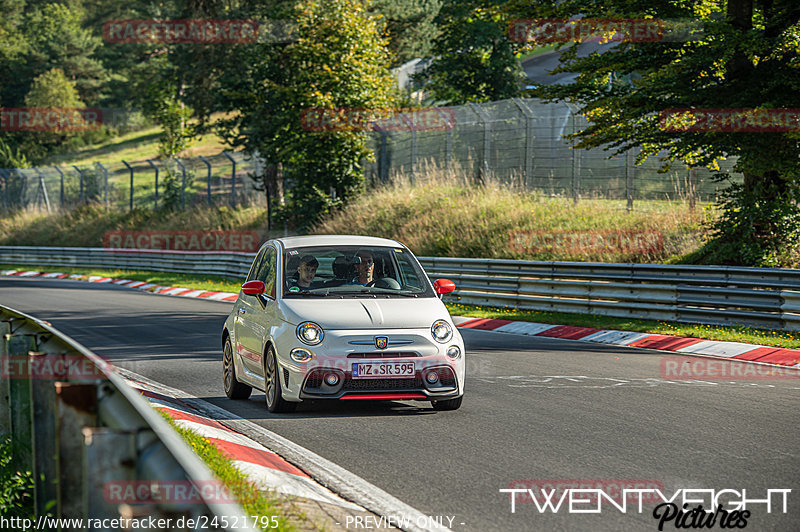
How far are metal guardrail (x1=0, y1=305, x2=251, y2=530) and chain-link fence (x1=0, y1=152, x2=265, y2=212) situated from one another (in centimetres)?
3260

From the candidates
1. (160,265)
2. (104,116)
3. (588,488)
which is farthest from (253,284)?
(104,116)

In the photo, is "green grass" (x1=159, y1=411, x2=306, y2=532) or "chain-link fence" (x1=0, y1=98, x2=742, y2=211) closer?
"green grass" (x1=159, y1=411, x2=306, y2=532)

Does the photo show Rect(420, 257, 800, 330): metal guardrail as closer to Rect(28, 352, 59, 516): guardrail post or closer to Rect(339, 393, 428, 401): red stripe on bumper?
Rect(339, 393, 428, 401): red stripe on bumper

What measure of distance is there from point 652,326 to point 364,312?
8987 mm

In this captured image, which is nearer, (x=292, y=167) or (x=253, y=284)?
(x=253, y=284)

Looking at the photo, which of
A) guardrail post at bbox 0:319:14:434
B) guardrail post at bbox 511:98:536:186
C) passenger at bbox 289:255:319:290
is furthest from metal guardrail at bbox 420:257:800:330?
guardrail post at bbox 0:319:14:434

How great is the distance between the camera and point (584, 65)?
18297 mm

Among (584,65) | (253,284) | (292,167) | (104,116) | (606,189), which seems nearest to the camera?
(253,284)

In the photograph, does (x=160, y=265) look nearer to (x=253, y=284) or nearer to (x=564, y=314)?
(x=564, y=314)

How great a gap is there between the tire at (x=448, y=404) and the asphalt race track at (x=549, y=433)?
0.27 feet

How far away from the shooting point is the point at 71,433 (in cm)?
410

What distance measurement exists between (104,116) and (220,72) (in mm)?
60178

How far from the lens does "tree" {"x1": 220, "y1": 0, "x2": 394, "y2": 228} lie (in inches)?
1258

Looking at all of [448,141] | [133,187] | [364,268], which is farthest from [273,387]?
[133,187]
